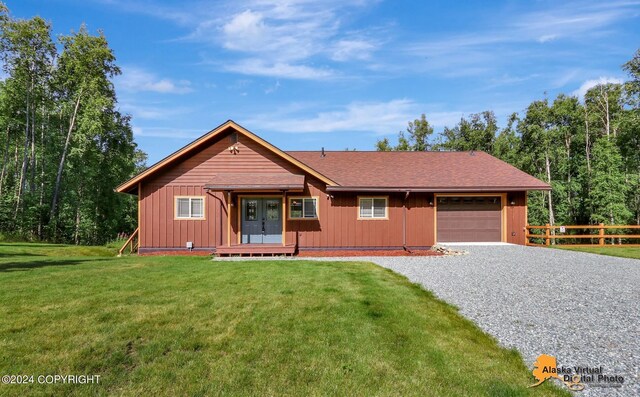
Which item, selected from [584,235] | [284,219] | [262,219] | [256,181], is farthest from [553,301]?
[584,235]

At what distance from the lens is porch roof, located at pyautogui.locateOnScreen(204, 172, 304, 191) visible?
1230cm

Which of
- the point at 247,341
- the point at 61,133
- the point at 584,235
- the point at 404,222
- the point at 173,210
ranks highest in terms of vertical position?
the point at 61,133

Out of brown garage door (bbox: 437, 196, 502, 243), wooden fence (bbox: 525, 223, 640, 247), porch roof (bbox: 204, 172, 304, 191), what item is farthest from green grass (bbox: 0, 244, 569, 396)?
wooden fence (bbox: 525, 223, 640, 247)

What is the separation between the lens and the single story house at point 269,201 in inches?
528

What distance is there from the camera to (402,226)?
1430cm

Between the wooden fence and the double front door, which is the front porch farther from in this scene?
the wooden fence

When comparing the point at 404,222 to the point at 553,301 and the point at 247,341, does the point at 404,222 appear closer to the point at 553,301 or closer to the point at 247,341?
the point at 553,301

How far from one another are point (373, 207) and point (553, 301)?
831 centimetres

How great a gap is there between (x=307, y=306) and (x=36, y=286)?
5542 mm

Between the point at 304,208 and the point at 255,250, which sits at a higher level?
the point at 304,208

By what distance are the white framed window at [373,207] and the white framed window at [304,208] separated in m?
1.97

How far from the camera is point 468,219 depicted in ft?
51.7

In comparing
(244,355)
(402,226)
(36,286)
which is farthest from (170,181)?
(244,355)

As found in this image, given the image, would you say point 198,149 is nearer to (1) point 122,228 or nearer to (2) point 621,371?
(2) point 621,371
